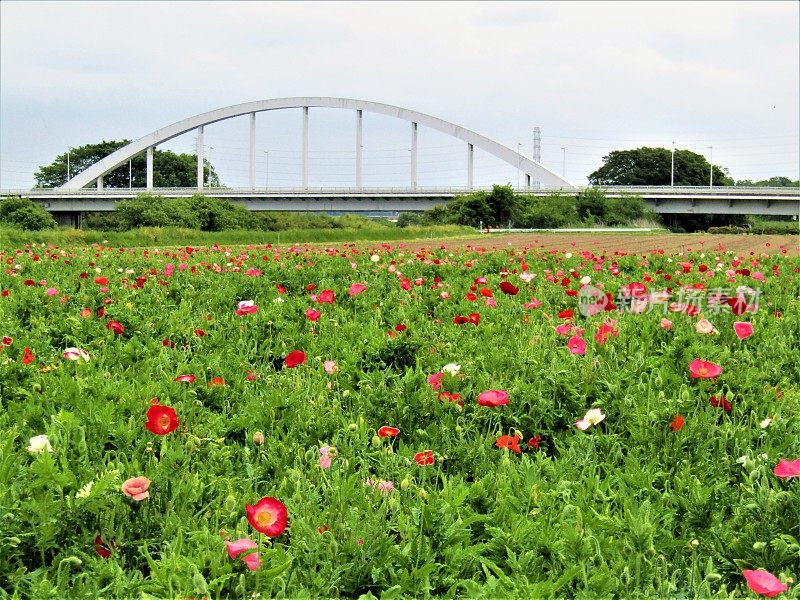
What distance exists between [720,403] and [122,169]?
10776 centimetres

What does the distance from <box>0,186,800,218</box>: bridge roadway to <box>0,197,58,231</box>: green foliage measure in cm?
1063

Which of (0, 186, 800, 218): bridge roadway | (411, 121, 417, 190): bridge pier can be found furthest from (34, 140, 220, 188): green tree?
(411, 121, 417, 190): bridge pier

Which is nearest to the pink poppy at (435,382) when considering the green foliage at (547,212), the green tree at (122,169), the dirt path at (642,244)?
the dirt path at (642,244)

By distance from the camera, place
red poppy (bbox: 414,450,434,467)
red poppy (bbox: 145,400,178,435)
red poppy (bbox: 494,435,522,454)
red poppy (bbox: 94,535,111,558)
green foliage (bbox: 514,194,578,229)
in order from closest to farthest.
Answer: red poppy (bbox: 94,535,111,558), red poppy (bbox: 145,400,178,435), red poppy (bbox: 414,450,434,467), red poppy (bbox: 494,435,522,454), green foliage (bbox: 514,194,578,229)

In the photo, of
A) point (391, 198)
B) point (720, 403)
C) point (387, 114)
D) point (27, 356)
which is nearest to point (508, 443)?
point (720, 403)

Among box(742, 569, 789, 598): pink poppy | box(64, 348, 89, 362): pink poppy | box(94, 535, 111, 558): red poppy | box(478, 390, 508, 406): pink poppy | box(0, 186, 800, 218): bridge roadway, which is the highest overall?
box(0, 186, 800, 218): bridge roadway

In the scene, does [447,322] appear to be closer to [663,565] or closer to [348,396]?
[348,396]

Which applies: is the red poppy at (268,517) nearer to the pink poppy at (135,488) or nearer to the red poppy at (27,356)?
the pink poppy at (135,488)

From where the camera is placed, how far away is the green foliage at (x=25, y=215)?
55.7 metres

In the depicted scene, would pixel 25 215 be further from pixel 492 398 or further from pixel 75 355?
pixel 492 398

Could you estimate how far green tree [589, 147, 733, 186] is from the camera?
9538 cm

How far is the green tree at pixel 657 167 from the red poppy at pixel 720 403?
9565 cm

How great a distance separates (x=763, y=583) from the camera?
1.41 m

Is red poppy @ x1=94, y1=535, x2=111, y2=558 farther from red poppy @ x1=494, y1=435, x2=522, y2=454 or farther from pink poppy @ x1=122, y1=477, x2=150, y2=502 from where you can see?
red poppy @ x1=494, y1=435, x2=522, y2=454
